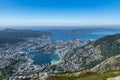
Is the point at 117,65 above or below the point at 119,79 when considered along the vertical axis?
below

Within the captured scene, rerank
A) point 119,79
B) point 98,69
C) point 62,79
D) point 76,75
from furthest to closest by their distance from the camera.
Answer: point 98,69, point 76,75, point 62,79, point 119,79

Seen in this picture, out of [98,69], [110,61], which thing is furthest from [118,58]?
[98,69]

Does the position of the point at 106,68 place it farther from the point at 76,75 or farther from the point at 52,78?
the point at 52,78

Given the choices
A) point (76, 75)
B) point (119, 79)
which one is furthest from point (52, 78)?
point (119, 79)

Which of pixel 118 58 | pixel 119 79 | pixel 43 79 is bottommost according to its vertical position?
pixel 43 79

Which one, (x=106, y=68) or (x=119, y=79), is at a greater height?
(x=119, y=79)

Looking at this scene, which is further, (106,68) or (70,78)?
(106,68)

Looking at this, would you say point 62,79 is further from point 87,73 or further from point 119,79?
point 119,79

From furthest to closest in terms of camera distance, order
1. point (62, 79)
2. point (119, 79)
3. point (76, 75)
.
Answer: point (76, 75) → point (62, 79) → point (119, 79)

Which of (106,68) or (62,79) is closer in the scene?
(62,79)

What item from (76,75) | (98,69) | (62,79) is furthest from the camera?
(98,69)
